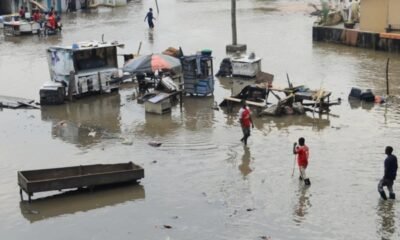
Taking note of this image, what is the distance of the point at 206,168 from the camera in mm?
15789

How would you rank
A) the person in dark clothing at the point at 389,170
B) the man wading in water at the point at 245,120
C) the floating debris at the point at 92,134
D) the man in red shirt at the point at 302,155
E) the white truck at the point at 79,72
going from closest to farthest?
1. the person in dark clothing at the point at 389,170
2. the man in red shirt at the point at 302,155
3. the man wading in water at the point at 245,120
4. the floating debris at the point at 92,134
5. the white truck at the point at 79,72

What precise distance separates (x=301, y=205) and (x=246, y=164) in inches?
115

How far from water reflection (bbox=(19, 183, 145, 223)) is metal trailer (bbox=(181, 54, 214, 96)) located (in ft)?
30.1

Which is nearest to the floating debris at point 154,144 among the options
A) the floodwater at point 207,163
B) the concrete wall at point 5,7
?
the floodwater at point 207,163

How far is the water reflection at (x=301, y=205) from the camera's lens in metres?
12.8

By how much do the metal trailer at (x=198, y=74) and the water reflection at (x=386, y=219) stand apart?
11.0m

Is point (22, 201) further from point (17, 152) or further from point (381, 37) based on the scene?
point (381, 37)

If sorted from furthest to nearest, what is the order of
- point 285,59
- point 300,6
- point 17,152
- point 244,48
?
point 300,6
point 244,48
point 285,59
point 17,152

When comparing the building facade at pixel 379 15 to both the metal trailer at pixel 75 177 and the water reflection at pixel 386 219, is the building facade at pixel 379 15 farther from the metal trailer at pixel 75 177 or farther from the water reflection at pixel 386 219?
the metal trailer at pixel 75 177

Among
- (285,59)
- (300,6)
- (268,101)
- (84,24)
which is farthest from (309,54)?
(300,6)

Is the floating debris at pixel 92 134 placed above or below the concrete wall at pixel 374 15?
below

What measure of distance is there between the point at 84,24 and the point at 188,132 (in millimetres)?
31539

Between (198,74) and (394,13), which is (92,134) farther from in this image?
(394,13)

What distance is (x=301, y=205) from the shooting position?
13.4 m
